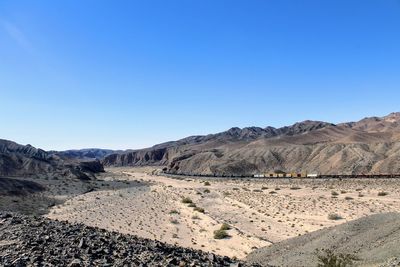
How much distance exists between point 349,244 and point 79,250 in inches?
507

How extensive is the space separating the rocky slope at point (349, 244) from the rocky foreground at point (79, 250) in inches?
232

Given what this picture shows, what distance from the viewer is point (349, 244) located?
20.4 meters

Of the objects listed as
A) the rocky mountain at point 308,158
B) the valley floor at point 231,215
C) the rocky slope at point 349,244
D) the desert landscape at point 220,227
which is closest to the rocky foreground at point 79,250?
the desert landscape at point 220,227

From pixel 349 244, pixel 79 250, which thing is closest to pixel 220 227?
pixel 349 244

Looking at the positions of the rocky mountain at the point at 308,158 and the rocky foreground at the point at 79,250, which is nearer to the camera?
the rocky foreground at the point at 79,250

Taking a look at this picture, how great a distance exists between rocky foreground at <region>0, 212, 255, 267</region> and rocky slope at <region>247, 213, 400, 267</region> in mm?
5889

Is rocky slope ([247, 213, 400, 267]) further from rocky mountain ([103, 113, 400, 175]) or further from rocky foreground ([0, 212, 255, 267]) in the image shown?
rocky mountain ([103, 113, 400, 175])

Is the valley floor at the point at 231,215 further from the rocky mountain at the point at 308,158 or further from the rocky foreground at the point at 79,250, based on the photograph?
the rocky mountain at the point at 308,158

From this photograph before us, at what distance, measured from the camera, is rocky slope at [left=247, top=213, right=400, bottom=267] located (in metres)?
17.8

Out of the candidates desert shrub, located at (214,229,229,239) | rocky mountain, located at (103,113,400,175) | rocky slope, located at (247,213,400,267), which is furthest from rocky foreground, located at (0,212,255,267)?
rocky mountain, located at (103,113,400,175)

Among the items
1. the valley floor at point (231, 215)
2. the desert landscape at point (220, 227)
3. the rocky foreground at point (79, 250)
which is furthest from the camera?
the valley floor at point (231, 215)

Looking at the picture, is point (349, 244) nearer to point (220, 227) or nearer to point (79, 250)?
point (79, 250)

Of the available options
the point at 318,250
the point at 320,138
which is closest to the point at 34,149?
the point at 320,138

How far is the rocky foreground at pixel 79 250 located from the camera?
11953mm
